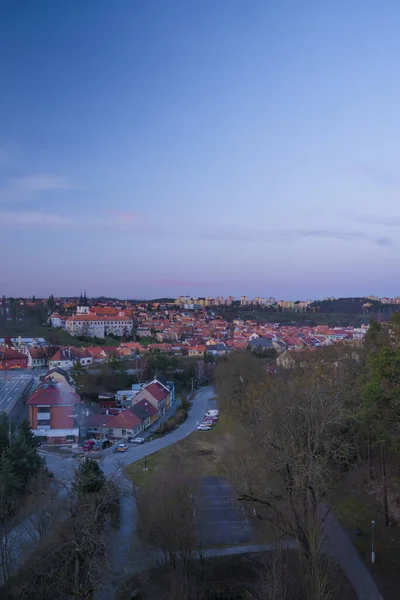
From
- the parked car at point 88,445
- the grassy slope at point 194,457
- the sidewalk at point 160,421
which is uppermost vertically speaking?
the grassy slope at point 194,457

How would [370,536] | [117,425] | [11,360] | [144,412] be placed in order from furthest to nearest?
[11,360] < [144,412] < [117,425] < [370,536]

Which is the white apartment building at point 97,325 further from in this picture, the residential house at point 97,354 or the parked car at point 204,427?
the parked car at point 204,427

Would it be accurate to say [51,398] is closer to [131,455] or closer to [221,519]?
[131,455]

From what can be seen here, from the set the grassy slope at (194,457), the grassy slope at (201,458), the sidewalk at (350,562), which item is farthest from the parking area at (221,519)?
the sidewalk at (350,562)

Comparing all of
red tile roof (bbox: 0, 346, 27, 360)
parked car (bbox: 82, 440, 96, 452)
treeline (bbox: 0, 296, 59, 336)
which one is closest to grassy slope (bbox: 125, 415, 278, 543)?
parked car (bbox: 82, 440, 96, 452)

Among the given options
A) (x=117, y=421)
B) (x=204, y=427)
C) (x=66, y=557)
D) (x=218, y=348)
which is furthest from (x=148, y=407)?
A: (x=218, y=348)

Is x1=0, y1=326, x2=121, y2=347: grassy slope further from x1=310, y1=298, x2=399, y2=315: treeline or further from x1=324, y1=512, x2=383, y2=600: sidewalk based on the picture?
x1=310, y1=298, x2=399, y2=315: treeline
